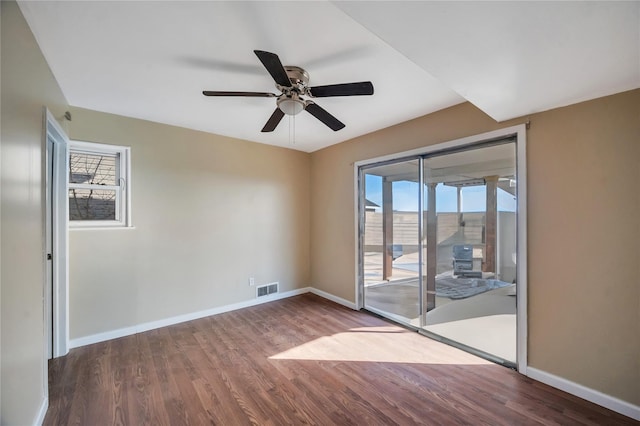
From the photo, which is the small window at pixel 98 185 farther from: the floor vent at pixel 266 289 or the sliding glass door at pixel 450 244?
the sliding glass door at pixel 450 244

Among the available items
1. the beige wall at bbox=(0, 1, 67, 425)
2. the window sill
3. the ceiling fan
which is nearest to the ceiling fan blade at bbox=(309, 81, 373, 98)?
the ceiling fan

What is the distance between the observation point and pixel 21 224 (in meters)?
1.41

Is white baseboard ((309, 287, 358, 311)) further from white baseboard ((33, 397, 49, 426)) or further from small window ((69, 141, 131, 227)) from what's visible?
white baseboard ((33, 397, 49, 426))

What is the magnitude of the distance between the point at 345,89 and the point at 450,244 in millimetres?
2039

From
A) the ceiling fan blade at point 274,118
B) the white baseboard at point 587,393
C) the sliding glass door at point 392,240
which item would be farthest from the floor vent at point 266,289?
the white baseboard at point 587,393

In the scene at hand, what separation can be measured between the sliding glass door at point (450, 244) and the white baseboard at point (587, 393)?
237 mm

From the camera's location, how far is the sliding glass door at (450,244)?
2430mm

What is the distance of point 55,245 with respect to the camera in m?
2.42

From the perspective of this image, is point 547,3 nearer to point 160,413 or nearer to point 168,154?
point 160,413

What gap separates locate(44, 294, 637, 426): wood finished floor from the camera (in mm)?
1745

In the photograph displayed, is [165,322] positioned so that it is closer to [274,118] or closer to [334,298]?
[334,298]

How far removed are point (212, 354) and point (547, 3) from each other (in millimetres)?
3371

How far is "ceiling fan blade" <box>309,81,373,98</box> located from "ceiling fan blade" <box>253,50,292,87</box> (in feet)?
0.73

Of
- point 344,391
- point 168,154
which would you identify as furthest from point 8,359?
point 168,154
